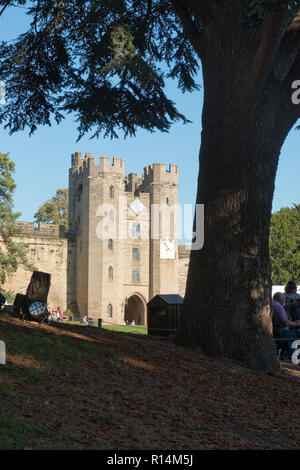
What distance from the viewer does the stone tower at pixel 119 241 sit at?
1716 inches

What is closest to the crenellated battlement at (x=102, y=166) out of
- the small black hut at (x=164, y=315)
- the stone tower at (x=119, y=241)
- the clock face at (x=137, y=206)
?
the stone tower at (x=119, y=241)

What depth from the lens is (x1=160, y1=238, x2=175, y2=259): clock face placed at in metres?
45.9

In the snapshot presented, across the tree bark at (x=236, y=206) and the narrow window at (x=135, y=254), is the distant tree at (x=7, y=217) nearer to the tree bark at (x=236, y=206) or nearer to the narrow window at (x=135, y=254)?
the narrow window at (x=135, y=254)

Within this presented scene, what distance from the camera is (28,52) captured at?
973 centimetres

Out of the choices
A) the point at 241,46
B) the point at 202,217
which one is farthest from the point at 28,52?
the point at 202,217

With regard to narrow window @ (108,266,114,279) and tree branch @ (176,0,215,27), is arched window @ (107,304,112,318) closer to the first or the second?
narrow window @ (108,266,114,279)

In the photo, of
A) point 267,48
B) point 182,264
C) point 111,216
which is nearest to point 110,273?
point 111,216

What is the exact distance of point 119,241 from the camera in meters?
45.2

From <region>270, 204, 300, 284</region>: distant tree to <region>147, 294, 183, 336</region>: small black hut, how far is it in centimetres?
3031

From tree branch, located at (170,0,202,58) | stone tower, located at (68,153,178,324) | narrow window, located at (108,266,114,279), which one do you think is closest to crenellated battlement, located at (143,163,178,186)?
stone tower, located at (68,153,178,324)

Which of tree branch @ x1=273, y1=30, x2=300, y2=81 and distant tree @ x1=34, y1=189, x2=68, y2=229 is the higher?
distant tree @ x1=34, y1=189, x2=68, y2=229

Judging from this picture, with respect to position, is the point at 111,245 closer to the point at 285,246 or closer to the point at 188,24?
the point at 285,246

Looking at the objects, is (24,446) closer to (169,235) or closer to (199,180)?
(199,180)

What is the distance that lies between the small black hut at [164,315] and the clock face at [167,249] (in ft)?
104
